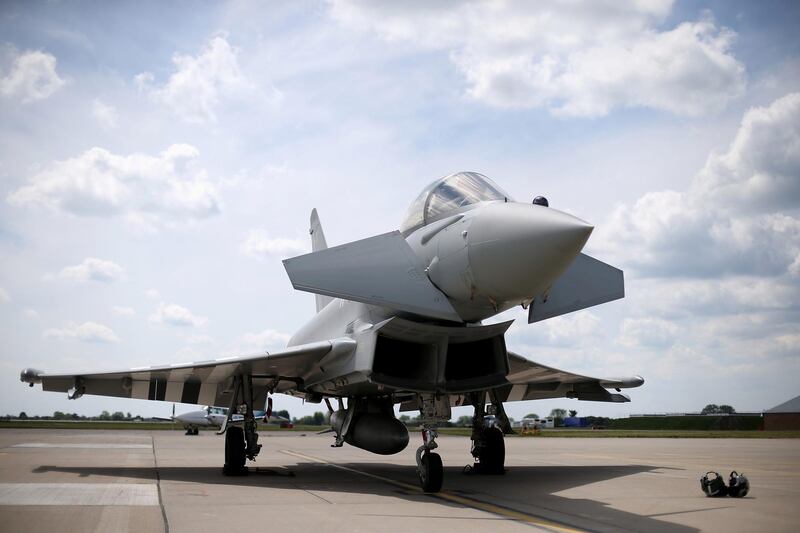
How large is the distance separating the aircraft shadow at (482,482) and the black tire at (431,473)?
17 centimetres

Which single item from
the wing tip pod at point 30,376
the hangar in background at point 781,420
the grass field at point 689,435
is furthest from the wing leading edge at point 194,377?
the hangar in background at point 781,420

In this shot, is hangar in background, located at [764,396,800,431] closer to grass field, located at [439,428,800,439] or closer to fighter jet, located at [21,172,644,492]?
grass field, located at [439,428,800,439]

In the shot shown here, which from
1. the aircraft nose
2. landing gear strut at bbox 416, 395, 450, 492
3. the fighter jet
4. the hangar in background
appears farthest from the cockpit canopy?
the hangar in background

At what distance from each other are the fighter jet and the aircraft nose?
0.01 metres

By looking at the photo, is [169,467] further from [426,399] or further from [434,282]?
[434,282]

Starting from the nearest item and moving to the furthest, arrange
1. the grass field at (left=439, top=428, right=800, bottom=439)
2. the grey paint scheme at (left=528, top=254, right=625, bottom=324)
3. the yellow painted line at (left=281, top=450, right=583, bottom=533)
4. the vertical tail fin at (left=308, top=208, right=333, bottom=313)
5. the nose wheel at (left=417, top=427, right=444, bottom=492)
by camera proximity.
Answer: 1. the yellow painted line at (left=281, top=450, right=583, bottom=533)
2. the nose wheel at (left=417, top=427, right=444, bottom=492)
3. the grey paint scheme at (left=528, top=254, right=625, bottom=324)
4. the vertical tail fin at (left=308, top=208, right=333, bottom=313)
5. the grass field at (left=439, top=428, right=800, bottom=439)

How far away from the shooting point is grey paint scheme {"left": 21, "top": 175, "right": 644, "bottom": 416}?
7531mm

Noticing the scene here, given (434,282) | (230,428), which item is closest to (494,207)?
(434,282)

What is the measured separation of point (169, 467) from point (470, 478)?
5705 mm

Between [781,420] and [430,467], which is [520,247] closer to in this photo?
[430,467]

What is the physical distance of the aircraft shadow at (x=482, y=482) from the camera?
6.95 metres

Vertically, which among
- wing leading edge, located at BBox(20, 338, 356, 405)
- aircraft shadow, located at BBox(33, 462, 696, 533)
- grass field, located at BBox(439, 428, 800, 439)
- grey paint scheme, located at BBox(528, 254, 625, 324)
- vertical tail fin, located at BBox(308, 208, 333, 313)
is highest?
vertical tail fin, located at BBox(308, 208, 333, 313)

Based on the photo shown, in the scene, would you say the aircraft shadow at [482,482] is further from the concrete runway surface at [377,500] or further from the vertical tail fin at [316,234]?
the vertical tail fin at [316,234]

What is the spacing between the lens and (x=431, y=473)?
28.9ft
